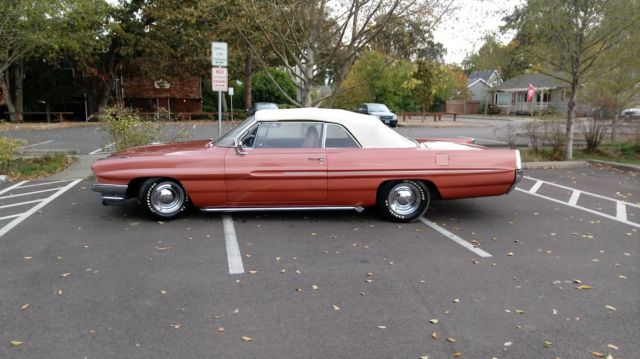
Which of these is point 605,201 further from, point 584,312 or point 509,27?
point 509,27

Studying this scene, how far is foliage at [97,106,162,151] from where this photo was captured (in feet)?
34.1

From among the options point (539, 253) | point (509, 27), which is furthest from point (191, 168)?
point (509, 27)

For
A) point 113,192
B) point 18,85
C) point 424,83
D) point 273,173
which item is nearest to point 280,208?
point 273,173

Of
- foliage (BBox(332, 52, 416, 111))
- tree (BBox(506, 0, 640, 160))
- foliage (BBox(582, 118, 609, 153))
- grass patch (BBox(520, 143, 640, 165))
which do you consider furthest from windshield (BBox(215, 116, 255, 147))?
foliage (BBox(332, 52, 416, 111))

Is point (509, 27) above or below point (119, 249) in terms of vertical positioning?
above

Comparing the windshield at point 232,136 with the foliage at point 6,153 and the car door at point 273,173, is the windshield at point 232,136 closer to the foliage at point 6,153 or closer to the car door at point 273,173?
the car door at point 273,173

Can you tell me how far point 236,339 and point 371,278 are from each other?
1.54 metres

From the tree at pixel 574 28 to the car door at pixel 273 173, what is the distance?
7.75m

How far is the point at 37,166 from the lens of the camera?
423 inches

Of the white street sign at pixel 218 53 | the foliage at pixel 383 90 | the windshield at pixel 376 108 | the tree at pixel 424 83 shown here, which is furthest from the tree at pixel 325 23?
the tree at pixel 424 83

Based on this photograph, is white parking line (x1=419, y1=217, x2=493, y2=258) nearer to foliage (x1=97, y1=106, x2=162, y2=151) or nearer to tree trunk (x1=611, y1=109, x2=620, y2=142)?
foliage (x1=97, y1=106, x2=162, y2=151)

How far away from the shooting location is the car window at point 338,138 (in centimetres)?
656

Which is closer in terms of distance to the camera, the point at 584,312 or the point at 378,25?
the point at 584,312

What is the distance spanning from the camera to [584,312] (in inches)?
157
